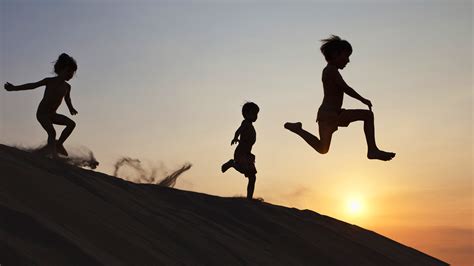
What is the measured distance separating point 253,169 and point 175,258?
5137 millimetres

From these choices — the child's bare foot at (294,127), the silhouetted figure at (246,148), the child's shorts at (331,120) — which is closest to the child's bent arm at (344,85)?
the child's shorts at (331,120)

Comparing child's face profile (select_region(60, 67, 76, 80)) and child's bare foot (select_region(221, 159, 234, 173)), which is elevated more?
child's face profile (select_region(60, 67, 76, 80))

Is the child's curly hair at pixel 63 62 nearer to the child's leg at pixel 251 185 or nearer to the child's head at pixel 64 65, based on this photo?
the child's head at pixel 64 65

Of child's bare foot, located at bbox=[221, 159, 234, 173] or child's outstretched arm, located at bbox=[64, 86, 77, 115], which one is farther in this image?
child's bare foot, located at bbox=[221, 159, 234, 173]

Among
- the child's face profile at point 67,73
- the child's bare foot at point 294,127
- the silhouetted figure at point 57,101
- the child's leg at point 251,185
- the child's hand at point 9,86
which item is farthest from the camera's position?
Answer: the child's leg at point 251,185

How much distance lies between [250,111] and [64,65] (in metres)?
2.93

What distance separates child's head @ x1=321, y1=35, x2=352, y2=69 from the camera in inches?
318

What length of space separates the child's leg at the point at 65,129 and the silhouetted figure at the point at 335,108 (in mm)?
3510

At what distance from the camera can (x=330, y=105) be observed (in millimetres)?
7992

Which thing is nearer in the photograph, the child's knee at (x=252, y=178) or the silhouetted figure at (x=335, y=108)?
the silhouetted figure at (x=335, y=108)

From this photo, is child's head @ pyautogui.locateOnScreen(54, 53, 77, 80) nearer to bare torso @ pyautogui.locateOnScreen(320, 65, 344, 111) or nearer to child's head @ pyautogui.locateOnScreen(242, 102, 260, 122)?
child's head @ pyautogui.locateOnScreen(242, 102, 260, 122)

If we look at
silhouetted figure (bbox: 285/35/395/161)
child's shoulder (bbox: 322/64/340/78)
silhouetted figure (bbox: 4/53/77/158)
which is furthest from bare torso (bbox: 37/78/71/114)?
child's shoulder (bbox: 322/64/340/78)

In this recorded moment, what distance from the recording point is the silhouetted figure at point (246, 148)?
10898 millimetres

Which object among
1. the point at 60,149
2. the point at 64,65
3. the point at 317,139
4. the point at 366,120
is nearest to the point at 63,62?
the point at 64,65
